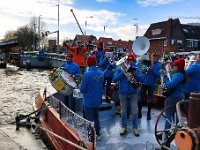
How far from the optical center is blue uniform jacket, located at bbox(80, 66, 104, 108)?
241 inches

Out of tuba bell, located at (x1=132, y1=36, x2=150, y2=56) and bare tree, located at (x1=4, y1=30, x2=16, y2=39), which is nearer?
tuba bell, located at (x1=132, y1=36, x2=150, y2=56)

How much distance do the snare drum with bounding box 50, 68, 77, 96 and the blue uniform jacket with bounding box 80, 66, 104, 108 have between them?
1504 millimetres

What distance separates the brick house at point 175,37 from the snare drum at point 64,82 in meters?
45.4

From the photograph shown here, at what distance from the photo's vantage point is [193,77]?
662cm

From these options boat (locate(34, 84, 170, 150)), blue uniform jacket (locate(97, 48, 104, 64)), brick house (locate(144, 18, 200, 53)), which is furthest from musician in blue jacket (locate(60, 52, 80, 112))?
brick house (locate(144, 18, 200, 53))

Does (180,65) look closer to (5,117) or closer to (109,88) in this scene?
(109,88)

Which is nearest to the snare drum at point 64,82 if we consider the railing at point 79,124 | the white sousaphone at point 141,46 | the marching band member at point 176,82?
the railing at point 79,124

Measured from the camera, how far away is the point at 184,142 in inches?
120

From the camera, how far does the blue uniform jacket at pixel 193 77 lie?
644 cm

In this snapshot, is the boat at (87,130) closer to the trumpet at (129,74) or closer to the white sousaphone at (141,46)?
the trumpet at (129,74)

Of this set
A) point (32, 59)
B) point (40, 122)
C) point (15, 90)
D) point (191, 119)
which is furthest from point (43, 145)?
point (32, 59)

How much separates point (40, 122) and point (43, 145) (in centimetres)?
100

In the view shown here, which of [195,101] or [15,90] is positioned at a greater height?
[195,101]

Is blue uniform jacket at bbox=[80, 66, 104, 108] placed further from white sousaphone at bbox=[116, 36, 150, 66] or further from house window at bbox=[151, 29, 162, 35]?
house window at bbox=[151, 29, 162, 35]
